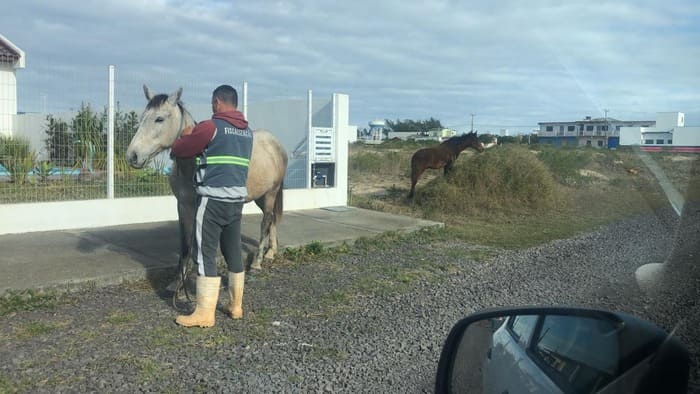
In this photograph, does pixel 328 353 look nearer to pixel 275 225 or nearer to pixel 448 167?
pixel 275 225

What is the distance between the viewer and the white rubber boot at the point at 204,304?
5.35 meters

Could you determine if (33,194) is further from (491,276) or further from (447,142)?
(447,142)

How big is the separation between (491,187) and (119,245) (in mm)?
8829

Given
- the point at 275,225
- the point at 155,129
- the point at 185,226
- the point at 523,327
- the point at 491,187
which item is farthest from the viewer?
the point at 491,187

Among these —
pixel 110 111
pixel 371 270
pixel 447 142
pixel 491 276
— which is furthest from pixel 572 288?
pixel 447 142

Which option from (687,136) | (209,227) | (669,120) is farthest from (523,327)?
(209,227)

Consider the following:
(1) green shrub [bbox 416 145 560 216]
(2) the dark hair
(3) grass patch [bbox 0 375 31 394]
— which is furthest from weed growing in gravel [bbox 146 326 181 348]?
(1) green shrub [bbox 416 145 560 216]

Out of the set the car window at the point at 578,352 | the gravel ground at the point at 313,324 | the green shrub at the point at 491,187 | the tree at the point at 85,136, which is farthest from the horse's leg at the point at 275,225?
→ the car window at the point at 578,352

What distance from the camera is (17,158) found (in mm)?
9086

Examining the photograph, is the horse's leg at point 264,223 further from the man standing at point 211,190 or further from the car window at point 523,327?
the car window at point 523,327

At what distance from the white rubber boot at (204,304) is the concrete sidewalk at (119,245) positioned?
1.67m

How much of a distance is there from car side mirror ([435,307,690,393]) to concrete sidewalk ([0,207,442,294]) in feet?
16.3

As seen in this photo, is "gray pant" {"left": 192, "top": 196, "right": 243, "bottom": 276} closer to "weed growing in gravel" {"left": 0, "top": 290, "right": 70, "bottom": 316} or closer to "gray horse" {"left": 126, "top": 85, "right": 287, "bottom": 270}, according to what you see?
"gray horse" {"left": 126, "top": 85, "right": 287, "bottom": 270}

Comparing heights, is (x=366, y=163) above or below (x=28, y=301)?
above
